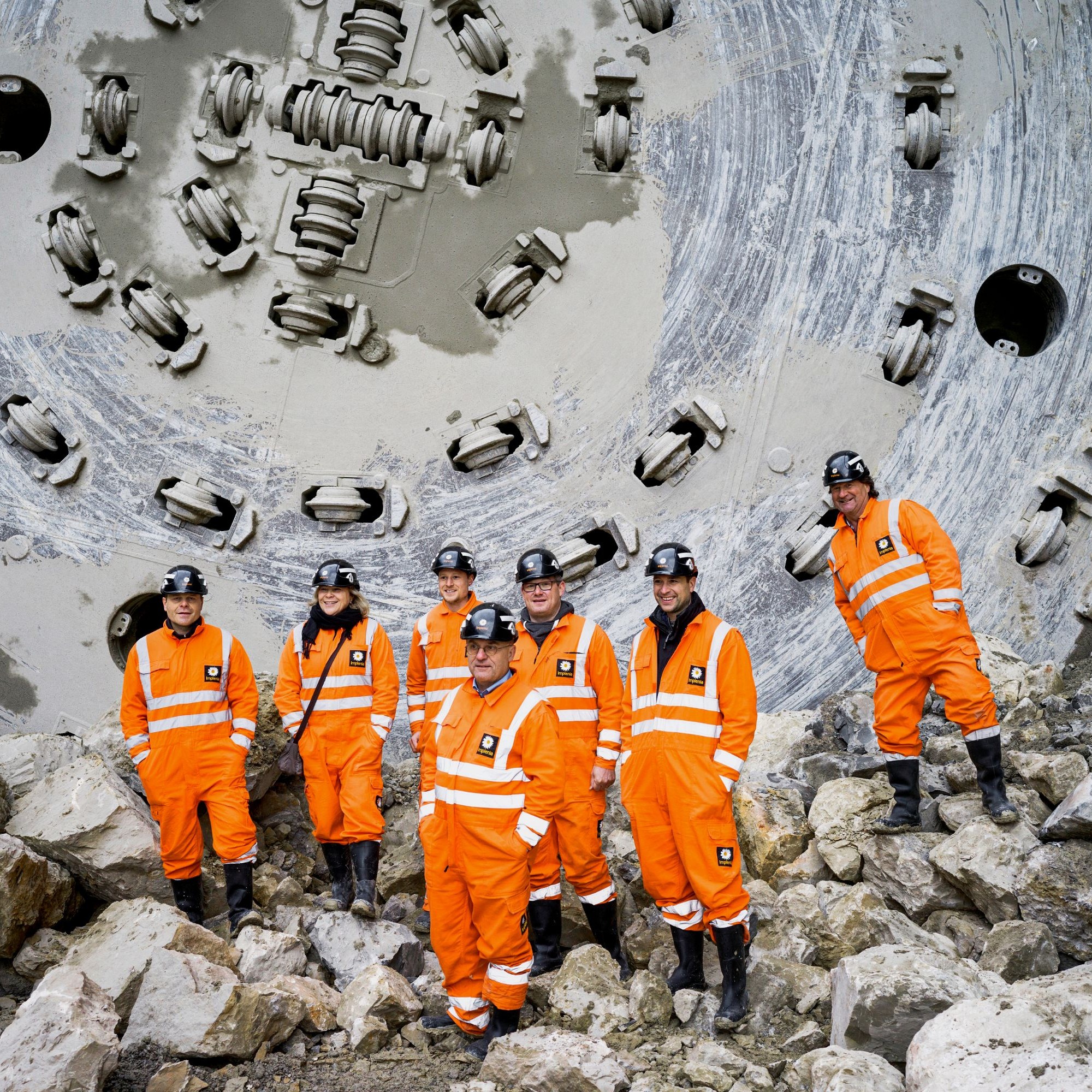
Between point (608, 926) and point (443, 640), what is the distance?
62.9 inches

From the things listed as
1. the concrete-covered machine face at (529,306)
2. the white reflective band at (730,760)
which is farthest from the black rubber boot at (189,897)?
the white reflective band at (730,760)

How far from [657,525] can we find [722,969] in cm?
319

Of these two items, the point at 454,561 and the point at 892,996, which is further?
the point at 454,561

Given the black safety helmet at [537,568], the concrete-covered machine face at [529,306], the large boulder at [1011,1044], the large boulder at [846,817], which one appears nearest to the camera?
the large boulder at [1011,1044]

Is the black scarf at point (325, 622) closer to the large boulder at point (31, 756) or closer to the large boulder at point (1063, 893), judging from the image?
the large boulder at point (31, 756)

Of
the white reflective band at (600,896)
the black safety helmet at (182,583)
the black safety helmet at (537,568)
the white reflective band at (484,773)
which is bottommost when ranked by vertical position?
the white reflective band at (600,896)

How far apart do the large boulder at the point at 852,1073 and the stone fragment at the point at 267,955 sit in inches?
85.8

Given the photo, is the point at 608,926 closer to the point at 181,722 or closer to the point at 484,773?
the point at 484,773

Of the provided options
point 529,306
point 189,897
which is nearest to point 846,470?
point 529,306

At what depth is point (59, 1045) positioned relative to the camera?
3434 mm

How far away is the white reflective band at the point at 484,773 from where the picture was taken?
376cm

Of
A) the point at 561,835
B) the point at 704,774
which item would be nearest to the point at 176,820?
the point at 561,835

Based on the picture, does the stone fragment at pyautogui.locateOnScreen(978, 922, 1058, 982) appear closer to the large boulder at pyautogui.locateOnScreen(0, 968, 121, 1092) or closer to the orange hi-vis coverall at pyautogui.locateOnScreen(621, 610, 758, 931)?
the orange hi-vis coverall at pyautogui.locateOnScreen(621, 610, 758, 931)

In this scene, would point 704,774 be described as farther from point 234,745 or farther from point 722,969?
point 234,745
